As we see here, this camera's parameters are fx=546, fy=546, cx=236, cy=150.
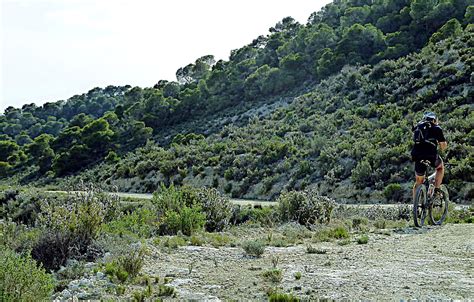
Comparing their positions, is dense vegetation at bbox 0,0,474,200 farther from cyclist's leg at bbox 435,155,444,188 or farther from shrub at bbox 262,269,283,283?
shrub at bbox 262,269,283,283

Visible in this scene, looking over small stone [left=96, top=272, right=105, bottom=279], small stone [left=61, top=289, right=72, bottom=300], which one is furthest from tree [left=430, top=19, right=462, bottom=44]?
small stone [left=61, top=289, right=72, bottom=300]

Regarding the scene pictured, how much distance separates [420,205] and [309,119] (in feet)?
104

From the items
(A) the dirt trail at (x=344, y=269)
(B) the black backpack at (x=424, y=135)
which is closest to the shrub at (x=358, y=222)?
(A) the dirt trail at (x=344, y=269)

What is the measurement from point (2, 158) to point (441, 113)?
68.1 m

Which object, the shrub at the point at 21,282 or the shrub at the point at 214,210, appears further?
the shrub at the point at 214,210

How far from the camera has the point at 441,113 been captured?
3106cm

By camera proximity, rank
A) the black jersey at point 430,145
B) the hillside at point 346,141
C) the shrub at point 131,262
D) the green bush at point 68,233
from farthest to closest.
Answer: the hillside at point 346,141 → the black jersey at point 430,145 → the green bush at point 68,233 → the shrub at point 131,262

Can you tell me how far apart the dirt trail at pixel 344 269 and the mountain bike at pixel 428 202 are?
725 millimetres

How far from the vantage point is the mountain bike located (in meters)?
10.6

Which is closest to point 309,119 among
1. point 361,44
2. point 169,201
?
point 361,44

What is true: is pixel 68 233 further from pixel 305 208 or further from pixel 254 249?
pixel 305 208

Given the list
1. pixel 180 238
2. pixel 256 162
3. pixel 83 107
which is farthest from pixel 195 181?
pixel 83 107

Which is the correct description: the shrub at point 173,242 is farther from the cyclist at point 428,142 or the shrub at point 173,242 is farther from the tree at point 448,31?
the tree at point 448,31

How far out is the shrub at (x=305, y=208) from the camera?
41.4ft
